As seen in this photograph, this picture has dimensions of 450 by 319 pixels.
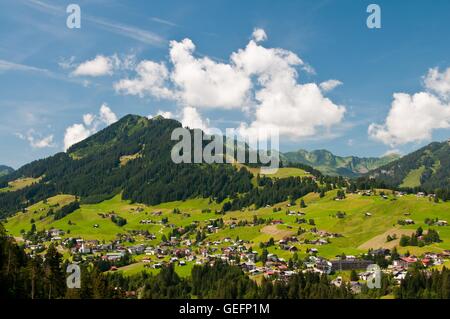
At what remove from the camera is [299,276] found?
593 feet

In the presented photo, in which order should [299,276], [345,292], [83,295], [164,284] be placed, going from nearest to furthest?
[83,295]
[345,292]
[299,276]
[164,284]

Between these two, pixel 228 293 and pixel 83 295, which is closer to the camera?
pixel 83 295

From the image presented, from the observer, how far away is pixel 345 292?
161 meters

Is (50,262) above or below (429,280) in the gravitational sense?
above
